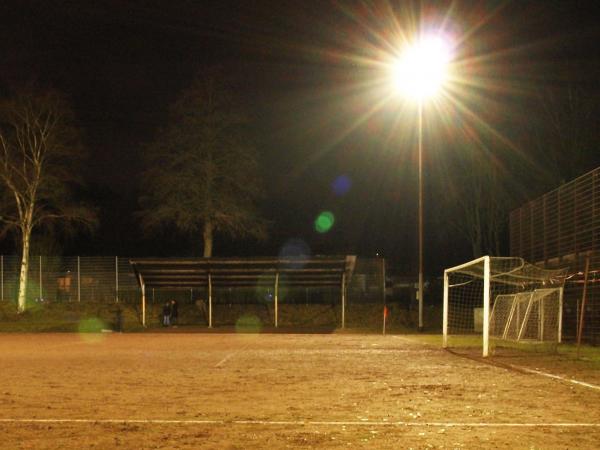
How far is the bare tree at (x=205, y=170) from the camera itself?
3784 cm

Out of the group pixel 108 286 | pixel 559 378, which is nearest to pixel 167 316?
pixel 108 286

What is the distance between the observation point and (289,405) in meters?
9.80

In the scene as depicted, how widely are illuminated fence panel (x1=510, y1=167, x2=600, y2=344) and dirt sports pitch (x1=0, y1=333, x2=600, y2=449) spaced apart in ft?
34.3

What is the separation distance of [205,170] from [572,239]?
19301mm

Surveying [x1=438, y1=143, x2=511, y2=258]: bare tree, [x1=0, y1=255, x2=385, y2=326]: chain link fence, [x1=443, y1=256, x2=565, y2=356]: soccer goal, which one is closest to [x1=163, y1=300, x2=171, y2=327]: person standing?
[x1=0, y1=255, x2=385, y2=326]: chain link fence

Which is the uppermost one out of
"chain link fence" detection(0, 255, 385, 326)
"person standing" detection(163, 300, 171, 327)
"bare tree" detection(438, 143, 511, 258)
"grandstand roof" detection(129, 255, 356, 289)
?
"bare tree" detection(438, 143, 511, 258)

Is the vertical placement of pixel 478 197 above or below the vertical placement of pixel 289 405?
above

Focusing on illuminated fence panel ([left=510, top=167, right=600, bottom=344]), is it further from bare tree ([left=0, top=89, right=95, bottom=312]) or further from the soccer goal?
bare tree ([left=0, top=89, right=95, bottom=312])

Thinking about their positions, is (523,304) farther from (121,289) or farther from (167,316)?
(121,289)

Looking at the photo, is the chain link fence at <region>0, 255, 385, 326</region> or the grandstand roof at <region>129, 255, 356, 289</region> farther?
the chain link fence at <region>0, 255, 385, 326</region>

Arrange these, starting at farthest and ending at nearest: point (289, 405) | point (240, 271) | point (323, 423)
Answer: point (240, 271) < point (289, 405) < point (323, 423)

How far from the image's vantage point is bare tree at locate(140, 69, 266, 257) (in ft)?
124

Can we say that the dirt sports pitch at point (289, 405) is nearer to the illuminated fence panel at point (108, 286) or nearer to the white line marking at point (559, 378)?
the white line marking at point (559, 378)

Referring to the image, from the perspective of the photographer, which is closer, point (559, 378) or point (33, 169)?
point (559, 378)
